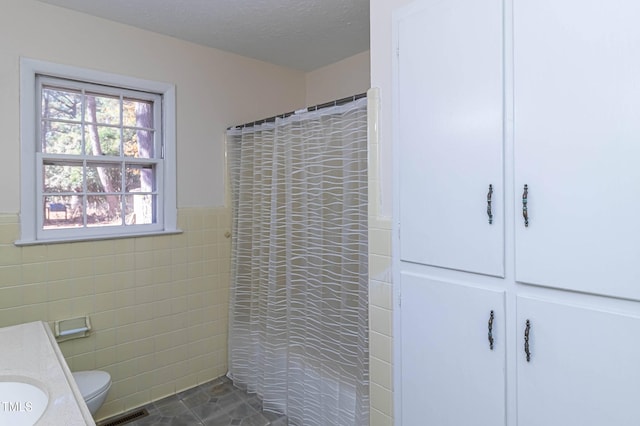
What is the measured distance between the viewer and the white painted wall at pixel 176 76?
1.96 meters

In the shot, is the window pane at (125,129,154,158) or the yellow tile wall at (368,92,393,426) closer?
the yellow tile wall at (368,92,393,426)

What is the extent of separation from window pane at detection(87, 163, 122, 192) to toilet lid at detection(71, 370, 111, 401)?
1.09 meters

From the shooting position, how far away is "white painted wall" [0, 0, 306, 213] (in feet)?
6.44

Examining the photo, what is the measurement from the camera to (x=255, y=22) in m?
2.29

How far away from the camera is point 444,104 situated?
132 cm

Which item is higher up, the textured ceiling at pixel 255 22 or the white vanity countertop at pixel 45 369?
the textured ceiling at pixel 255 22

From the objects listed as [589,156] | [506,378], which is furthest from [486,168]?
[506,378]

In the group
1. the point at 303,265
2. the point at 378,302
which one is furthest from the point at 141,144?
the point at 378,302

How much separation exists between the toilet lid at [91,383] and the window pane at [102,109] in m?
1.48

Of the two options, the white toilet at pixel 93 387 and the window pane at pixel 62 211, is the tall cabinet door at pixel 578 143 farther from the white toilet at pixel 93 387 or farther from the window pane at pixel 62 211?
the window pane at pixel 62 211

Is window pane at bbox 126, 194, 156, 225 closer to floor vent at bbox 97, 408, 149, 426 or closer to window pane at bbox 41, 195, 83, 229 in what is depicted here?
window pane at bbox 41, 195, 83, 229

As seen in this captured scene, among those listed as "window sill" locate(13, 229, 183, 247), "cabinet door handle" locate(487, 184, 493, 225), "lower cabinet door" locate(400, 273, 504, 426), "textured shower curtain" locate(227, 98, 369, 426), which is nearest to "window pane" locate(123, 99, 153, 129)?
"textured shower curtain" locate(227, 98, 369, 426)

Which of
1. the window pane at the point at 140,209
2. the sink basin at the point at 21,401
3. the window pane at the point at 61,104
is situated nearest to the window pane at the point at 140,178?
the window pane at the point at 140,209

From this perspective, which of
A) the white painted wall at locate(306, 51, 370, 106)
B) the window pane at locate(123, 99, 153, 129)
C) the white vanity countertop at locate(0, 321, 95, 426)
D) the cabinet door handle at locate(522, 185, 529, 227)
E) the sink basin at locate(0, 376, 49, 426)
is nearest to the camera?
the white vanity countertop at locate(0, 321, 95, 426)
